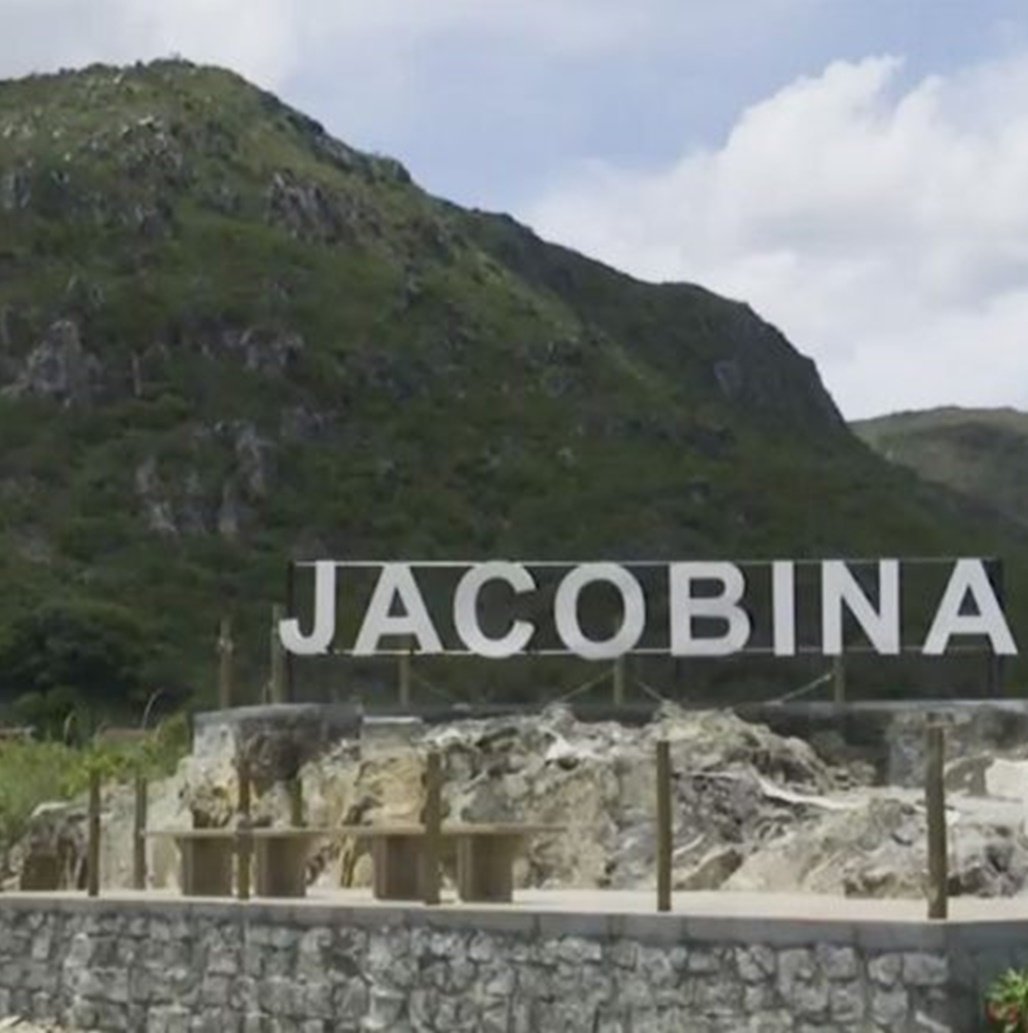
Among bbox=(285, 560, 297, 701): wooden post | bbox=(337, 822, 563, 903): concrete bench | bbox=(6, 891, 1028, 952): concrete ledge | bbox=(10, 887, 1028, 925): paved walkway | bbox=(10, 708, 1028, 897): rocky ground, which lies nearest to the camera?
bbox=(6, 891, 1028, 952): concrete ledge

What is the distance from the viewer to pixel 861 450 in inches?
4188

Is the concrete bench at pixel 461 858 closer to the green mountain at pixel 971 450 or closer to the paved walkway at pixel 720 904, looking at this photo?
the paved walkway at pixel 720 904

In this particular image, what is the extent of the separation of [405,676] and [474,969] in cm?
1098

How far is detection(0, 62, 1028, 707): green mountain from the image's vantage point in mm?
74125

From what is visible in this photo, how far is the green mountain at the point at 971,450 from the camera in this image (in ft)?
499

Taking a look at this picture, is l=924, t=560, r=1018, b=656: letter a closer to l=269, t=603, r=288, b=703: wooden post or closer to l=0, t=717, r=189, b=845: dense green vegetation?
l=269, t=603, r=288, b=703: wooden post

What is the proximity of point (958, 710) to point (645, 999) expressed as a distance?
1115 cm

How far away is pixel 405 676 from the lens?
31.4 meters

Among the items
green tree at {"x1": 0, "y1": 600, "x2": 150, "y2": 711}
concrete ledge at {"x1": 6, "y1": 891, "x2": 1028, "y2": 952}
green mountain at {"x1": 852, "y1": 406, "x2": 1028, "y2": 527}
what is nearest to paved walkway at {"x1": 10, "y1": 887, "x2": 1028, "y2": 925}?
concrete ledge at {"x1": 6, "y1": 891, "x2": 1028, "y2": 952}

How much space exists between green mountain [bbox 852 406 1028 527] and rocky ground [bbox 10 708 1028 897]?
115m

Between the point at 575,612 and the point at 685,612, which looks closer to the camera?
the point at 685,612

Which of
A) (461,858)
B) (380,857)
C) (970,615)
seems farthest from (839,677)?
(461,858)

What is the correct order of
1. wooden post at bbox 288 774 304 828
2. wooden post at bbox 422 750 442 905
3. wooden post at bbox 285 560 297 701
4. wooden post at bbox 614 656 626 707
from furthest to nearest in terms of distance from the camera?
wooden post at bbox 285 560 297 701 → wooden post at bbox 614 656 626 707 → wooden post at bbox 288 774 304 828 → wooden post at bbox 422 750 442 905

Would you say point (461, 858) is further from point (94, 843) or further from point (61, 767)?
point (61, 767)
